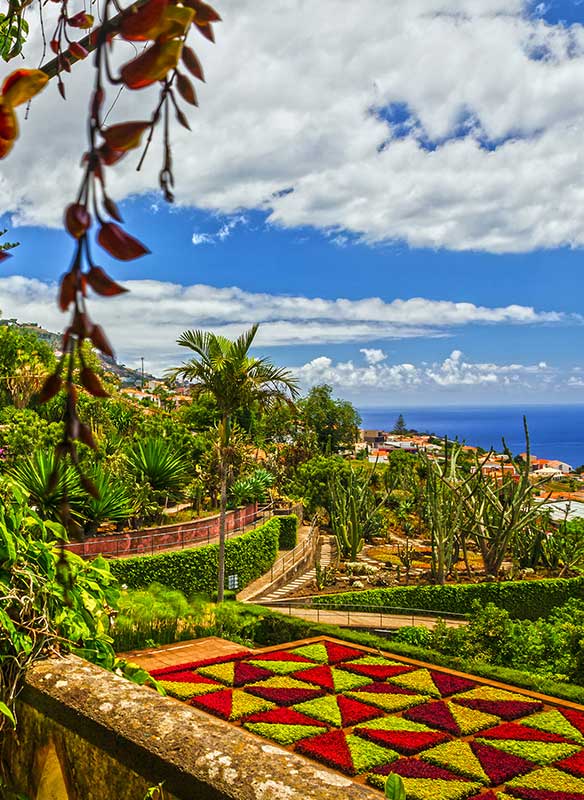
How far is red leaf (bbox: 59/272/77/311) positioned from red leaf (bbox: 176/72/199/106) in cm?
19

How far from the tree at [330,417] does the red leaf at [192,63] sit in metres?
38.6

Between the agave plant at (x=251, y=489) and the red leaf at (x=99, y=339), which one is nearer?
the red leaf at (x=99, y=339)

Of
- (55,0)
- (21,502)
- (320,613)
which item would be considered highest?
(55,0)

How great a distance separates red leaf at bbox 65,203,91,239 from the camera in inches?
19.2

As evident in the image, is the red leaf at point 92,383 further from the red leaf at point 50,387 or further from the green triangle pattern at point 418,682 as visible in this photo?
the green triangle pattern at point 418,682

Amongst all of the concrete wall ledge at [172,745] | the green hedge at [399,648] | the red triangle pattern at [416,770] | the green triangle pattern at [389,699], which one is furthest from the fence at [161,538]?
the concrete wall ledge at [172,745]

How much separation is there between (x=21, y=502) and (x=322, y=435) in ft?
127

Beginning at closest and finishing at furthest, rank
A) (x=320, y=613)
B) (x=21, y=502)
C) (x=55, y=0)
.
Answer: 1. (x=55, y=0)
2. (x=21, y=502)
3. (x=320, y=613)

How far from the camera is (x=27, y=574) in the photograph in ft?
6.98

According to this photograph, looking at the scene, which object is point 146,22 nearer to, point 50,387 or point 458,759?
point 50,387

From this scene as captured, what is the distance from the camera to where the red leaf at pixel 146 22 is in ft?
1.62

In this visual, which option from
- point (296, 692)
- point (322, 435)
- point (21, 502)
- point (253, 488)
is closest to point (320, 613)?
point (296, 692)

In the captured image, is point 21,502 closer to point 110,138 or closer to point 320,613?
point 110,138

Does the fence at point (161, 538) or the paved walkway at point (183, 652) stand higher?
the fence at point (161, 538)
